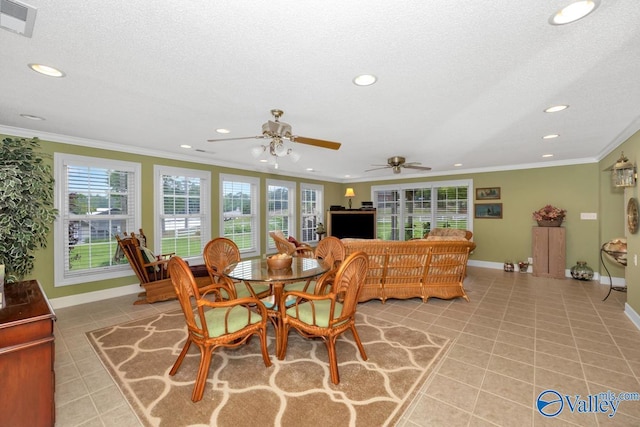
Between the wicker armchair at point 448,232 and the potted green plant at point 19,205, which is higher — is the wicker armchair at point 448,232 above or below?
below

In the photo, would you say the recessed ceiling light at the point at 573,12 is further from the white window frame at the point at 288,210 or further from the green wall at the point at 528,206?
the white window frame at the point at 288,210

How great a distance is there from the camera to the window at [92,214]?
12.6ft

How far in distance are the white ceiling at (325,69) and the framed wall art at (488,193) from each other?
8.86 feet

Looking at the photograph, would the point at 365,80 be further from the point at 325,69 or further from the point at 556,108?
the point at 556,108

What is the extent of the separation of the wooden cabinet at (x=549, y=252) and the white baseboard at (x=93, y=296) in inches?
298

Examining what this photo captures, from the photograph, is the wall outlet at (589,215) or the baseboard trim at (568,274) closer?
the baseboard trim at (568,274)

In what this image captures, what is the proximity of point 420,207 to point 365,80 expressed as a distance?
238 inches

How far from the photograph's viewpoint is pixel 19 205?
2.29 meters

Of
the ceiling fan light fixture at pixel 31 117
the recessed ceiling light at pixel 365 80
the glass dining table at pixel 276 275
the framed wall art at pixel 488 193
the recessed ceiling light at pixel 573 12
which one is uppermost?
the ceiling fan light fixture at pixel 31 117

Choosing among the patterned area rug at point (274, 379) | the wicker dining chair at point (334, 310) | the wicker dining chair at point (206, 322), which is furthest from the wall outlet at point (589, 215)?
the wicker dining chair at point (206, 322)

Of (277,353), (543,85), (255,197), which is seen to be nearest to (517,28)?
(543,85)

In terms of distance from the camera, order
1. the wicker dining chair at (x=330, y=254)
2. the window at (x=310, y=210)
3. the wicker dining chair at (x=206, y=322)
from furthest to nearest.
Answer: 1. the window at (x=310, y=210)
2. the wicker dining chair at (x=330, y=254)
3. the wicker dining chair at (x=206, y=322)

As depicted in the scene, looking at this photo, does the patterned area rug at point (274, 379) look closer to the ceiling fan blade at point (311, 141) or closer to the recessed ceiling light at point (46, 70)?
the ceiling fan blade at point (311, 141)

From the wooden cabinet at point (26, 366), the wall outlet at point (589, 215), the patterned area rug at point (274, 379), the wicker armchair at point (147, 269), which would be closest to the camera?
the wooden cabinet at point (26, 366)
